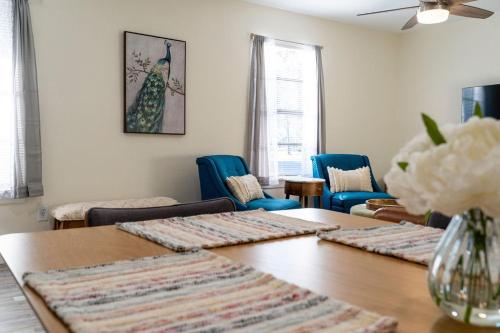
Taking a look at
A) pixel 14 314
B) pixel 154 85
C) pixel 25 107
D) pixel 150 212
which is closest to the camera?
pixel 150 212

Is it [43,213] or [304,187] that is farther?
[304,187]

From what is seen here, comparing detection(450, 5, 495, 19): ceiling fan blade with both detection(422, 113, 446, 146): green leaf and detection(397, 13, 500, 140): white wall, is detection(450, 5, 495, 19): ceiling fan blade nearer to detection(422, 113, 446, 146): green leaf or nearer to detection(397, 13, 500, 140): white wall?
detection(397, 13, 500, 140): white wall

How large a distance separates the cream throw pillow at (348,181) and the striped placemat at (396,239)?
3770 millimetres

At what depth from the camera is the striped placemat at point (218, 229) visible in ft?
4.11

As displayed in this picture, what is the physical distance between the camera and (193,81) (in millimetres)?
4812

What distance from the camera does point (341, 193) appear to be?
203 inches

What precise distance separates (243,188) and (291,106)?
1.59m

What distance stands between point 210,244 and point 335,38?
5225mm

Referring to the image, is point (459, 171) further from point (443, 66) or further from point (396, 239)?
point (443, 66)

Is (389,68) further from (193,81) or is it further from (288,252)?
(288,252)

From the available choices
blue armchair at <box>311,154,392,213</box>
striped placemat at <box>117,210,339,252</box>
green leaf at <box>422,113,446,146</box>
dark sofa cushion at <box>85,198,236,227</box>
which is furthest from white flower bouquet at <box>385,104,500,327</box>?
blue armchair at <box>311,154,392,213</box>

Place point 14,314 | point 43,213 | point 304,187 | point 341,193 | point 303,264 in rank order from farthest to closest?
point 341,193 → point 304,187 → point 43,213 → point 14,314 → point 303,264

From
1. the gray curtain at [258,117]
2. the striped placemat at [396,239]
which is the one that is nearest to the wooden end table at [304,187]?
the gray curtain at [258,117]

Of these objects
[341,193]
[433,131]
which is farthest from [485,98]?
[433,131]
